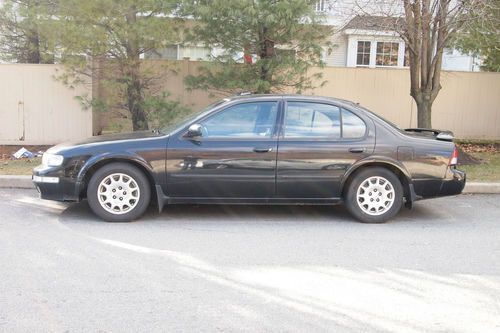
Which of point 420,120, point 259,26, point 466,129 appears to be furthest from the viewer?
point 466,129

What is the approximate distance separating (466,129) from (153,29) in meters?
8.96

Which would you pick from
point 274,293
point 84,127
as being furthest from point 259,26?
point 274,293

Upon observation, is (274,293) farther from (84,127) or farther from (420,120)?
(84,127)

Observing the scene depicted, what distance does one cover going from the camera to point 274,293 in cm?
420

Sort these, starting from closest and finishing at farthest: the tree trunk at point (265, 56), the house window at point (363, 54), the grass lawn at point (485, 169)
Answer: the grass lawn at point (485, 169) → the tree trunk at point (265, 56) → the house window at point (363, 54)

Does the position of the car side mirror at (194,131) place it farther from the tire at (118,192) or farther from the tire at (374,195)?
the tire at (374,195)

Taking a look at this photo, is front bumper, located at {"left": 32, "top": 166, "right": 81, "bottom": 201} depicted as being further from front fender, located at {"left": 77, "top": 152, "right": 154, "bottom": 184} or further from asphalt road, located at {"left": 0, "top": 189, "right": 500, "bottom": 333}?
asphalt road, located at {"left": 0, "top": 189, "right": 500, "bottom": 333}

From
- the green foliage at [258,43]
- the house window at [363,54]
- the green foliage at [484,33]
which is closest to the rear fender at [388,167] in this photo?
the green foliage at [258,43]

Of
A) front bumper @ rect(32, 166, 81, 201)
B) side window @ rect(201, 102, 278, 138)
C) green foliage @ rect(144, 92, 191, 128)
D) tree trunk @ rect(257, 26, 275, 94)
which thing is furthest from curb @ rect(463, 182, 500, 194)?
front bumper @ rect(32, 166, 81, 201)

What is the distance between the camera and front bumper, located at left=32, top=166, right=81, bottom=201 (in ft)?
20.1

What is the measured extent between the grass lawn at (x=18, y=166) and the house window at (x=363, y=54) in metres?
13.8

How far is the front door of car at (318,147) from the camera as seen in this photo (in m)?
6.27

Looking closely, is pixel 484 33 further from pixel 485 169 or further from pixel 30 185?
pixel 30 185

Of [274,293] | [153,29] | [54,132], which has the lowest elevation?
Answer: [274,293]
